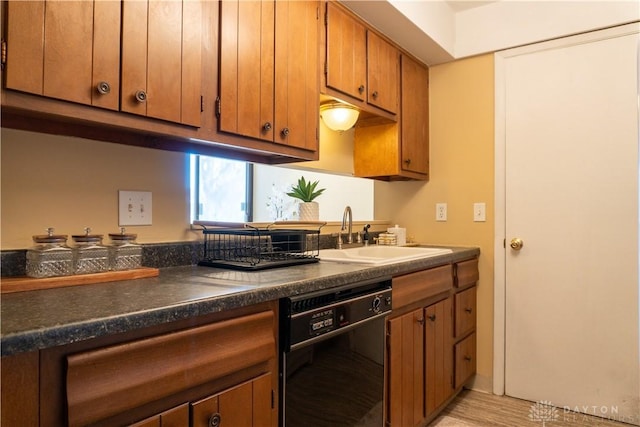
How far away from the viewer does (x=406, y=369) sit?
1793 millimetres

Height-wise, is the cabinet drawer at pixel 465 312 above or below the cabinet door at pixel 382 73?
below

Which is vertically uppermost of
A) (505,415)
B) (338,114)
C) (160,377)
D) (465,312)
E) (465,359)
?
(338,114)

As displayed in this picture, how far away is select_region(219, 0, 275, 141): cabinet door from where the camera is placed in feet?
4.47

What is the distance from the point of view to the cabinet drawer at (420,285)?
173cm

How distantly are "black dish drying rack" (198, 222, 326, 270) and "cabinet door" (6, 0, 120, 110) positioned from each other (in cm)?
65

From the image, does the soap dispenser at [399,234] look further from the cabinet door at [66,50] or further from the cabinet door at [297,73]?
the cabinet door at [66,50]

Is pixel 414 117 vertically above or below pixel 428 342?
above

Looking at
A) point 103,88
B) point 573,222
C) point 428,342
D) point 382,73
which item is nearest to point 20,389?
point 103,88

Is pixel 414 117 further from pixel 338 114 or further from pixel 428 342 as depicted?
pixel 428 342

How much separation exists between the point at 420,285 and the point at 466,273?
67cm

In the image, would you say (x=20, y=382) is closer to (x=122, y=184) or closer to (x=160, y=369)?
(x=160, y=369)

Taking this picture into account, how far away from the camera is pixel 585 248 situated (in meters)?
2.28

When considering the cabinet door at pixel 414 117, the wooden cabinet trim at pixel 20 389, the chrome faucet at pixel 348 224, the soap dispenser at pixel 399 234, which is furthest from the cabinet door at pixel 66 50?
the soap dispenser at pixel 399 234

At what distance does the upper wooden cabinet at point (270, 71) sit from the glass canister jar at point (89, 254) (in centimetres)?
53
